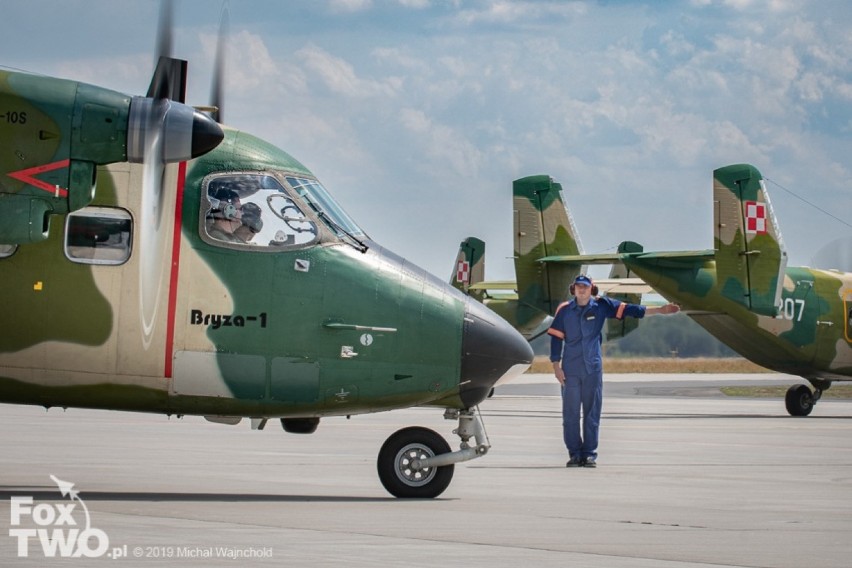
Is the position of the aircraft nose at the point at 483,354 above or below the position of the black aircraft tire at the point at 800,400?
below

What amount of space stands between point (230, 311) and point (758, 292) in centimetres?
2292

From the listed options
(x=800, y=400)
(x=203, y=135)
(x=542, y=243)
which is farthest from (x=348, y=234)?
(x=542, y=243)

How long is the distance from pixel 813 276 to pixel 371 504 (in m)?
25.8

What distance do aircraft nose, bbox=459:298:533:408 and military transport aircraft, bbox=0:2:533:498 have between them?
0.06ft

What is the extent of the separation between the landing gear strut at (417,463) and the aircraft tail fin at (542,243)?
96.9ft

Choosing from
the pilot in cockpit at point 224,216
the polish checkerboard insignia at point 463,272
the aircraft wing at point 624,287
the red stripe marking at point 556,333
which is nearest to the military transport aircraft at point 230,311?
the pilot in cockpit at point 224,216

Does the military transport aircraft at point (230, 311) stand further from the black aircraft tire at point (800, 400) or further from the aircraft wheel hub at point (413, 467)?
the black aircraft tire at point (800, 400)

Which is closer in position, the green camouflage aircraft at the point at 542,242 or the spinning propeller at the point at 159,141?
the spinning propeller at the point at 159,141

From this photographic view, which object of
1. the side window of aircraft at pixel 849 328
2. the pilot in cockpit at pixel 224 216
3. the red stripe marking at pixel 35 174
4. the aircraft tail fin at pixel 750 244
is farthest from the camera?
the side window of aircraft at pixel 849 328

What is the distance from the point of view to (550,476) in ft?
52.6

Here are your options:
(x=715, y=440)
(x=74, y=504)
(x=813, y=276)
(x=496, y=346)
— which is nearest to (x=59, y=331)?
(x=74, y=504)

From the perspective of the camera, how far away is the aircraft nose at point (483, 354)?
13781 millimetres

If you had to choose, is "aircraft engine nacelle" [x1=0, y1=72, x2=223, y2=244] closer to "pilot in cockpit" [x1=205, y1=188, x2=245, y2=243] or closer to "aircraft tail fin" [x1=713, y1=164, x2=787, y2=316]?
"pilot in cockpit" [x1=205, y1=188, x2=245, y2=243]

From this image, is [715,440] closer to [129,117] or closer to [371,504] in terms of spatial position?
[371,504]
